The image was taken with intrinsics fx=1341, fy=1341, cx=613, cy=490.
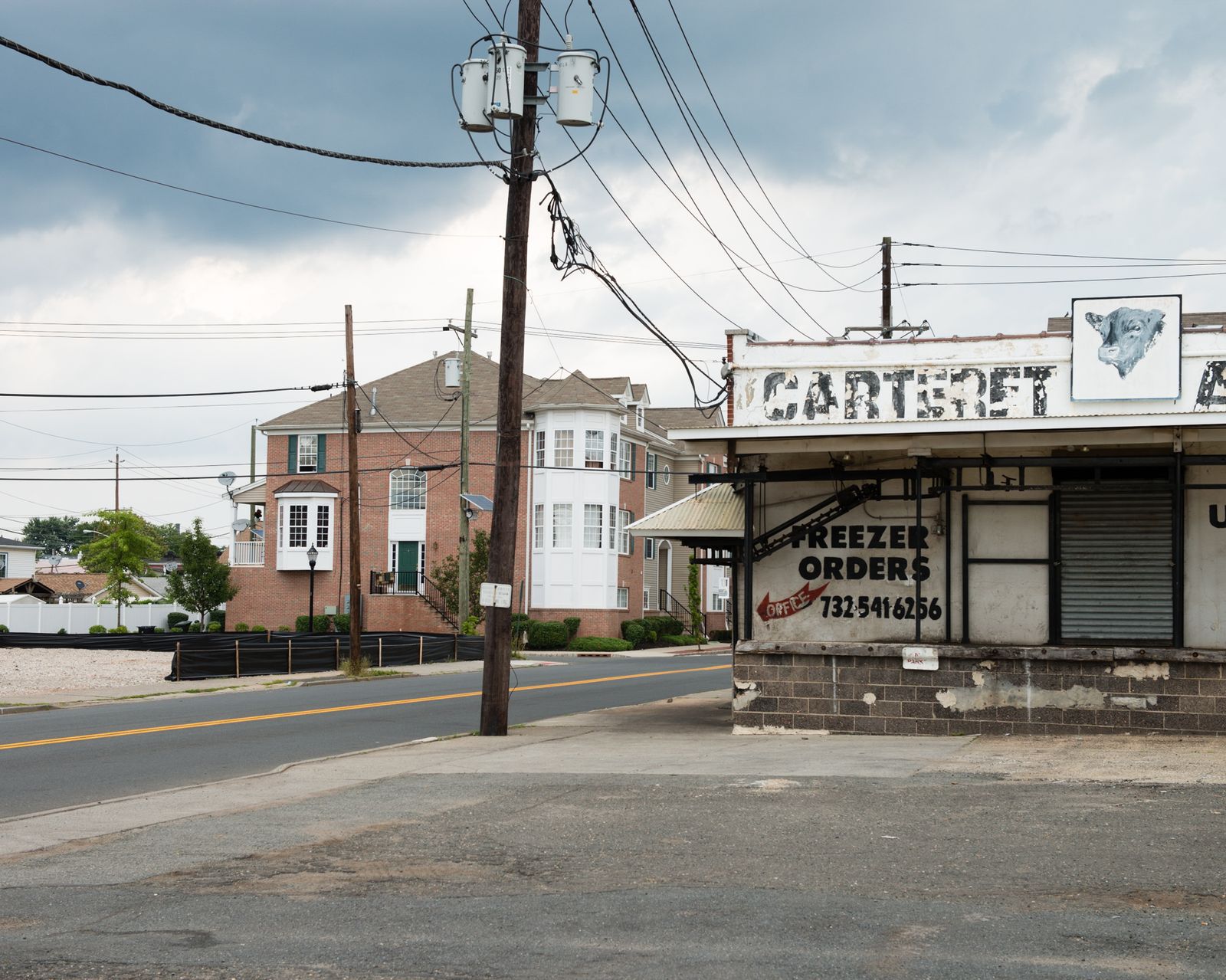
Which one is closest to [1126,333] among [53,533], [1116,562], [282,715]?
[1116,562]

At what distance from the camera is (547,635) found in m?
53.7

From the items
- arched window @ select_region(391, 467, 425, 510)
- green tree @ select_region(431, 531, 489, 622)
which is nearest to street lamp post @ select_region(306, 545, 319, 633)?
arched window @ select_region(391, 467, 425, 510)

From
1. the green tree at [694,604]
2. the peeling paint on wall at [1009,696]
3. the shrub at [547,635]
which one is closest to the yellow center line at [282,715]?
the peeling paint on wall at [1009,696]

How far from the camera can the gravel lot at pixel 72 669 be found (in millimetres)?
30141

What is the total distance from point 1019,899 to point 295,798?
7.18 metres

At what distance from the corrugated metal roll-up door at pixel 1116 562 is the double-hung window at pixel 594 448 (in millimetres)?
38752

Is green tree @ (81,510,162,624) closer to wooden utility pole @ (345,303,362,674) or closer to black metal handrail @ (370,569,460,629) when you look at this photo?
black metal handrail @ (370,569,460,629)

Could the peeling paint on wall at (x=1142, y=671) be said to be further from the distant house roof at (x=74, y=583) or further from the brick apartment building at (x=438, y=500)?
the distant house roof at (x=74, y=583)

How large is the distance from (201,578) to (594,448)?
1958 centimetres

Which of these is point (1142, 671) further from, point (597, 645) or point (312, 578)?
point (597, 645)

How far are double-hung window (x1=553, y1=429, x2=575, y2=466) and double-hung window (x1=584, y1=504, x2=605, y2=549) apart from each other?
210 centimetres

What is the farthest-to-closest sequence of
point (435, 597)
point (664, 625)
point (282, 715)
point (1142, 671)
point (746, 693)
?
point (664, 625)
point (435, 597)
point (282, 715)
point (746, 693)
point (1142, 671)

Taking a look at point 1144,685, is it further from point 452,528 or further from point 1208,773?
point 452,528

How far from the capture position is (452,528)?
57375 millimetres
